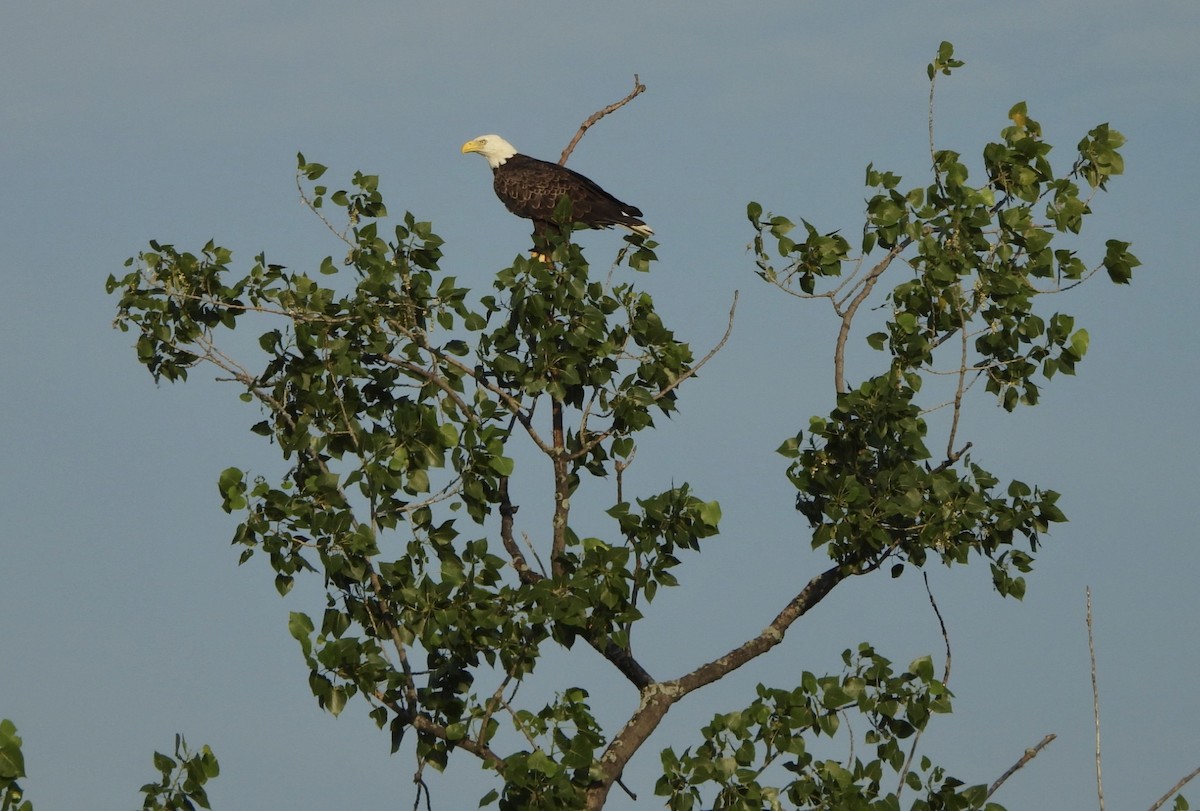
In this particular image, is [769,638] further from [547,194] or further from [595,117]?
[547,194]

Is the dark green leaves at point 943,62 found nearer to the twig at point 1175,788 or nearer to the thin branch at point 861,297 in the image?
→ the thin branch at point 861,297

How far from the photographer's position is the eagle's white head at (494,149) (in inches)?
664

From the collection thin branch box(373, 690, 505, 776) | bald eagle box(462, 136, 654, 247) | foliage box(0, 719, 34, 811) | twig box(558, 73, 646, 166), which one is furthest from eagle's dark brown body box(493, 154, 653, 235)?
foliage box(0, 719, 34, 811)

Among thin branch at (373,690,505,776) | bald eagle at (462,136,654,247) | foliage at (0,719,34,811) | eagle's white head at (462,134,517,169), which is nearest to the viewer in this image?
foliage at (0,719,34,811)

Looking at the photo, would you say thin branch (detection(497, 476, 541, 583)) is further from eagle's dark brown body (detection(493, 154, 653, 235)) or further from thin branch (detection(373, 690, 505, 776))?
eagle's dark brown body (detection(493, 154, 653, 235))

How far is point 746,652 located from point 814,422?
158 cm

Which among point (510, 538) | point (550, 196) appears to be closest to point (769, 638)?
point (510, 538)

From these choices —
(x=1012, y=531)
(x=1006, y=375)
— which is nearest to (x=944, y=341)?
(x=1006, y=375)

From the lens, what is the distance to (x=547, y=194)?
50.2 feet

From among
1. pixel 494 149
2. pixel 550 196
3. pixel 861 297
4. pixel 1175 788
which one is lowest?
pixel 1175 788

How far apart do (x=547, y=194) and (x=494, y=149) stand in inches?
77.9

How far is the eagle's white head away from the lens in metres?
16.9

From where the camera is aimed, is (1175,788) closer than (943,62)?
Yes

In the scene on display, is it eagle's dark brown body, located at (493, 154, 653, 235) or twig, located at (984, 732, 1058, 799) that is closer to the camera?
twig, located at (984, 732, 1058, 799)
